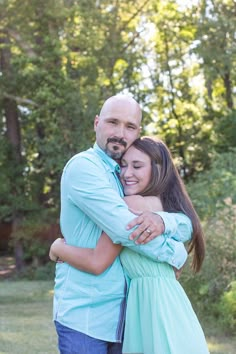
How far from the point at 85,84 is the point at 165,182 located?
54.4 ft

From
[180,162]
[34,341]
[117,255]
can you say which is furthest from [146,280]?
[180,162]

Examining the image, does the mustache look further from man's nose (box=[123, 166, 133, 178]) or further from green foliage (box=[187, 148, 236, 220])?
green foliage (box=[187, 148, 236, 220])

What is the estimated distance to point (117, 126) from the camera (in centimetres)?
317

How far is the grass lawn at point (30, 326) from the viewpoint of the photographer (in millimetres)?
8211

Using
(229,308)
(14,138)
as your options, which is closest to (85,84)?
(14,138)

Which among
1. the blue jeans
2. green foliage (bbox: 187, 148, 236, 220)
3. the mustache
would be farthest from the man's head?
green foliage (bbox: 187, 148, 236, 220)

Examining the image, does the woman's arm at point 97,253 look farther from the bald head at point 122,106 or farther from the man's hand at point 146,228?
the bald head at point 122,106

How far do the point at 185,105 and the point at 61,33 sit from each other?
7.32m

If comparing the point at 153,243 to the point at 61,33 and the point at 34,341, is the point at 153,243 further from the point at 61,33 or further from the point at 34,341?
the point at 61,33

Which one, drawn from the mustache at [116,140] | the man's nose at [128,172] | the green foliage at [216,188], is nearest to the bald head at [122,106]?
the mustache at [116,140]

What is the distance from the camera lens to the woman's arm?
296cm

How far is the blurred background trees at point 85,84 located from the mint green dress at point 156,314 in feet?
39.3

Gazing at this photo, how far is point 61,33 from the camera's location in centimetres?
1931

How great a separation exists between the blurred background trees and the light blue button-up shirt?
471 inches
